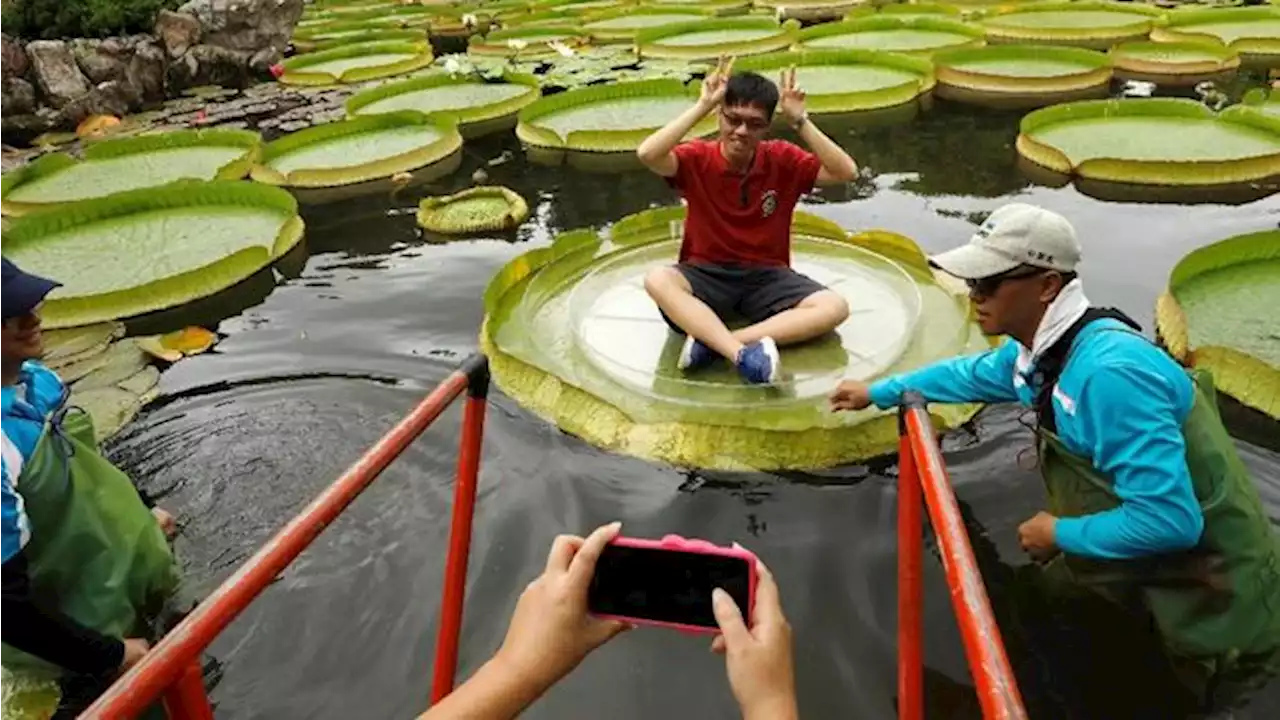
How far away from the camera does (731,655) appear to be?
50.4 inches

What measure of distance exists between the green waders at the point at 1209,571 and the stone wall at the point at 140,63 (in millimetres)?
10011

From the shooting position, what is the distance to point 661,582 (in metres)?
1.51

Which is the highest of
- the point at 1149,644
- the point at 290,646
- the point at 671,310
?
the point at 671,310

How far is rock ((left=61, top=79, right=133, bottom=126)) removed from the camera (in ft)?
31.2

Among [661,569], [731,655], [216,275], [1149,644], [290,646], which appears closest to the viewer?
[731,655]

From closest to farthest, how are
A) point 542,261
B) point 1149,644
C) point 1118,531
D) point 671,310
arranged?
1. point 1118,531
2. point 1149,644
3. point 671,310
4. point 542,261

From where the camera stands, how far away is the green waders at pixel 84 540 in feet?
8.19

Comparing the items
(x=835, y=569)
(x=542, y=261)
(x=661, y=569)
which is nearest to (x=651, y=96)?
(x=542, y=261)

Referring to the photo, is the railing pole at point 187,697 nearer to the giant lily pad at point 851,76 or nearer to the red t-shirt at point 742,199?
the red t-shirt at point 742,199

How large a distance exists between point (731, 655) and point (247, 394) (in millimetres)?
3723

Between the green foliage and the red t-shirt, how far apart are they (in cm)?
865

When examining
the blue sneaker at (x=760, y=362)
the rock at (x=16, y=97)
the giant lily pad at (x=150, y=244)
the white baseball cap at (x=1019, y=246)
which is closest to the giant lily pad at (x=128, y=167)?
the giant lily pad at (x=150, y=244)

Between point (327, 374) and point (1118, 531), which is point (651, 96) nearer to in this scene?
point (327, 374)

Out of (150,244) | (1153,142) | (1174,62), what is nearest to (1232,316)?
(1153,142)
